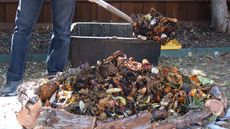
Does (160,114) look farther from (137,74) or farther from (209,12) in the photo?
(209,12)

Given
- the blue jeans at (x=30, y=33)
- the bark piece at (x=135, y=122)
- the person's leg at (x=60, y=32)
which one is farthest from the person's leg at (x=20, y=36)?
the bark piece at (x=135, y=122)

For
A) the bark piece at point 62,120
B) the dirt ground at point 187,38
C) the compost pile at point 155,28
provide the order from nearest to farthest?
the bark piece at point 62,120, the compost pile at point 155,28, the dirt ground at point 187,38

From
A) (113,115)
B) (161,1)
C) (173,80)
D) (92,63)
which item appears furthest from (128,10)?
(113,115)

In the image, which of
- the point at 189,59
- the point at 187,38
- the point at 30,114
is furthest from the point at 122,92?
the point at 187,38

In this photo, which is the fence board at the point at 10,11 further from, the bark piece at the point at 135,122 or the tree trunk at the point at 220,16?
the bark piece at the point at 135,122

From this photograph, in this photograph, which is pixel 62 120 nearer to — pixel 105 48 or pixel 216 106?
pixel 216 106

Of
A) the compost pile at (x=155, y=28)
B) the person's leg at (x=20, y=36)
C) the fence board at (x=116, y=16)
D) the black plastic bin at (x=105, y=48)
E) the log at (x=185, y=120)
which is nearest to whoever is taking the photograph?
the log at (x=185, y=120)
